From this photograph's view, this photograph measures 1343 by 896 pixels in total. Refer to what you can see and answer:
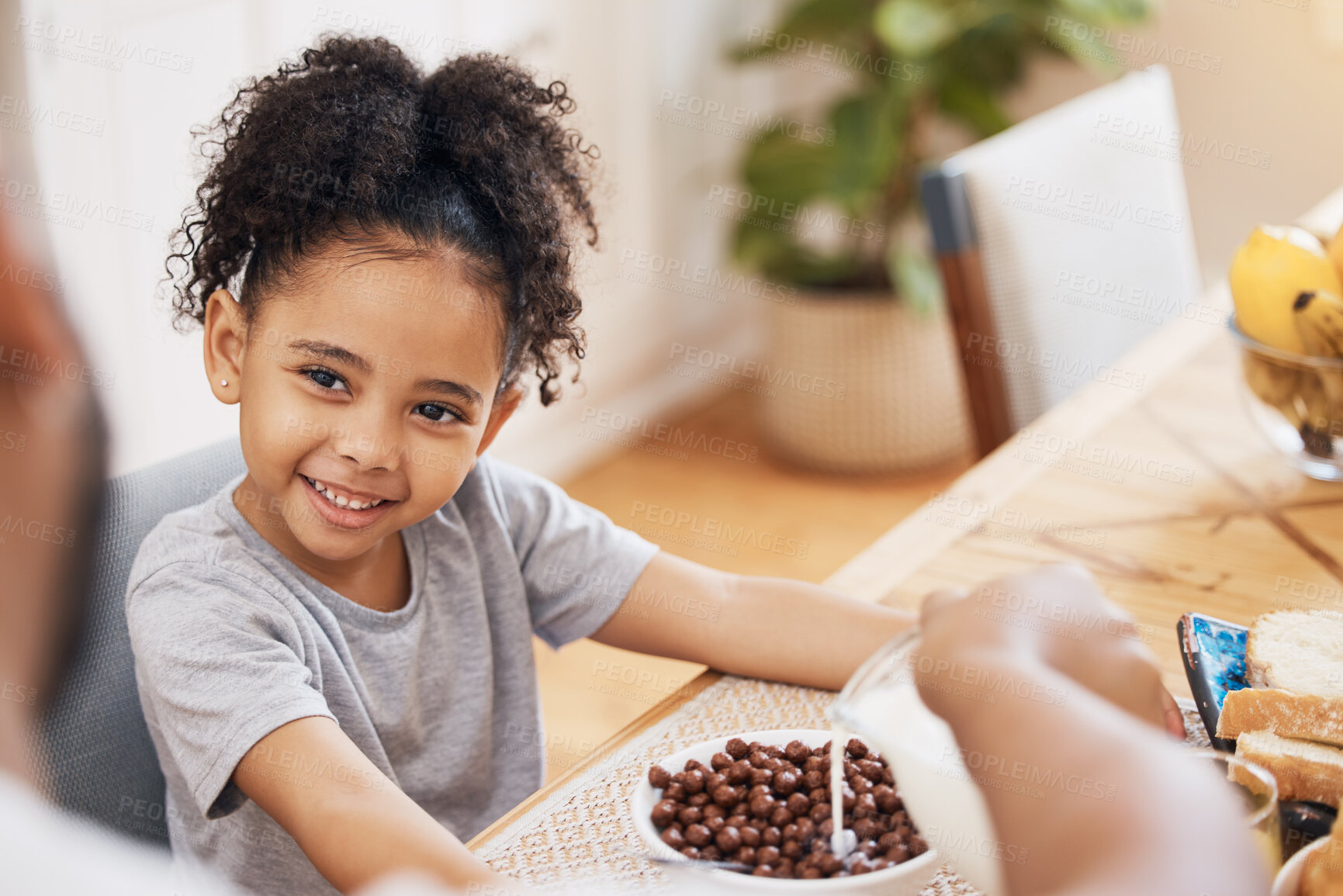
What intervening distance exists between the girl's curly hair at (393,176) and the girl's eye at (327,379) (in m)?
0.08

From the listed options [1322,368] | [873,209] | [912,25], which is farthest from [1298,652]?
[873,209]

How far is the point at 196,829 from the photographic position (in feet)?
2.85

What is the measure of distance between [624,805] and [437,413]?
1.00 ft

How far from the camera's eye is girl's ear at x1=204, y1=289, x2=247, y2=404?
906 mm

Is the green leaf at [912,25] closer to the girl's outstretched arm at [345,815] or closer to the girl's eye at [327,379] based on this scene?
the girl's eye at [327,379]

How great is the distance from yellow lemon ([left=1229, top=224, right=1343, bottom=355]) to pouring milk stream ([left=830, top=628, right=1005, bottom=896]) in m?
0.66

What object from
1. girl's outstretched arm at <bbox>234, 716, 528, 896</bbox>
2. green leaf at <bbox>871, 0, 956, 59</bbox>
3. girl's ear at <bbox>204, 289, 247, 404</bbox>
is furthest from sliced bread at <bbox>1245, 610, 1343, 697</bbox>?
green leaf at <bbox>871, 0, 956, 59</bbox>

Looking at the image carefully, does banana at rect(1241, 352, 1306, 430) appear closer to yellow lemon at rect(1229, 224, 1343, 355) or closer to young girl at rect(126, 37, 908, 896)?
yellow lemon at rect(1229, 224, 1343, 355)

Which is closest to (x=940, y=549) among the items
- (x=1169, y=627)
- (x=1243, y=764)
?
(x=1169, y=627)

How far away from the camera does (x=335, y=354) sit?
0.82m

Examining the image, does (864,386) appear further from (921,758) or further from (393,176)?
(921,758)

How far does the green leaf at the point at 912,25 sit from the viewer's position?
2.37m

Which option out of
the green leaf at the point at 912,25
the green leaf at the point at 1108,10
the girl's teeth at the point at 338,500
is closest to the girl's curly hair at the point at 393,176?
the girl's teeth at the point at 338,500

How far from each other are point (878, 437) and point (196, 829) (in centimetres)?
214
